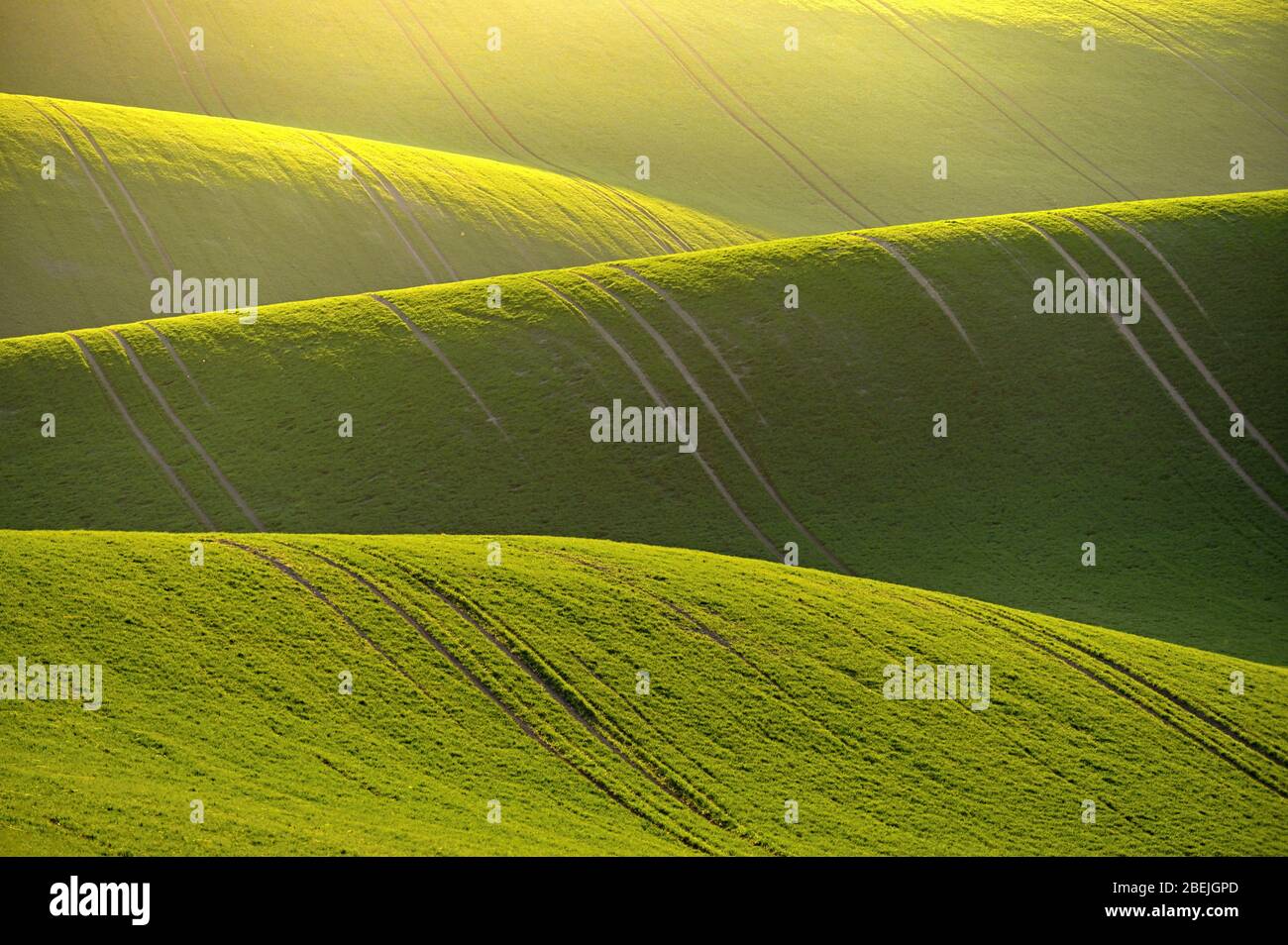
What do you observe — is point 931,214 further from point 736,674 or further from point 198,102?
point 736,674

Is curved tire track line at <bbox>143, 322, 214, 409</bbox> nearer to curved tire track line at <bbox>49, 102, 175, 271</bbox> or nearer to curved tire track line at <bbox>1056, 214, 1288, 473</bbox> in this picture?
curved tire track line at <bbox>49, 102, 175, 271</bbox>

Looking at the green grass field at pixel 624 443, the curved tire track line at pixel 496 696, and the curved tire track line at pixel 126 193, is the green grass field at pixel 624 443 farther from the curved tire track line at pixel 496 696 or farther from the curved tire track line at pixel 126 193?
the curved tire track line at pixel 126 193

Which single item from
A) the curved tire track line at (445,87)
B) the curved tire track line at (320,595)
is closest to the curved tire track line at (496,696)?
the curved tire track line at (320,595)

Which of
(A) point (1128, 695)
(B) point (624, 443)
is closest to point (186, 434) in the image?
(B) point (624, 443)

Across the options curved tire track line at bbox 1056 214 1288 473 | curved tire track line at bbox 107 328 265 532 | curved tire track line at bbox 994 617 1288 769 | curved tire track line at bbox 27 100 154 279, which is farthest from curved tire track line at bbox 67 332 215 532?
curved tire track line at bbox 1056 214 1288 473

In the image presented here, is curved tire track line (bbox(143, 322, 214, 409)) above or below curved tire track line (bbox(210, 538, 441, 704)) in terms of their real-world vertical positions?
above
